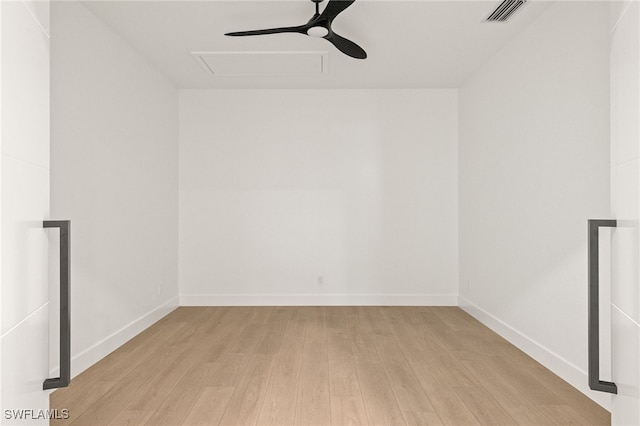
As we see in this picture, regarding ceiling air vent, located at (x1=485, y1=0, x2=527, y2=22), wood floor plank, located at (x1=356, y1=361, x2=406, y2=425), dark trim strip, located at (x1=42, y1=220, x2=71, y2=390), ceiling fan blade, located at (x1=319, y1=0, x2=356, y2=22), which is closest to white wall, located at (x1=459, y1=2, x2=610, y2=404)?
ceiling air vent, located at (x1=485, y1=0, x2=527, y2=22)

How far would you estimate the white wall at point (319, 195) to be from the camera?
5.05 m

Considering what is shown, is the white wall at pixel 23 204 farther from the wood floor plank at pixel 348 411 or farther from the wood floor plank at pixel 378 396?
the wood floor plank at pixel 378 396

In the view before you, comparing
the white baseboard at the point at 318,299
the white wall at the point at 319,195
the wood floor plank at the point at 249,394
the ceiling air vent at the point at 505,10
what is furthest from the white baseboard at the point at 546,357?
the ceiling air vent at the point at 505,10

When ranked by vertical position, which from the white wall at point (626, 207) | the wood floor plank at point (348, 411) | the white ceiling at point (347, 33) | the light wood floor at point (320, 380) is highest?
the white ceiling at point (347, 33)

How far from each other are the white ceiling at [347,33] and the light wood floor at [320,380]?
102 inches

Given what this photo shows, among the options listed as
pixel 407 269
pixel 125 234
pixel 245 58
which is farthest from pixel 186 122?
pixel 407 269

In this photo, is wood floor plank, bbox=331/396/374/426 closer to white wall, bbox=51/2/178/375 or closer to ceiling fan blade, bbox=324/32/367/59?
white wall, bbox=51/2/178/375

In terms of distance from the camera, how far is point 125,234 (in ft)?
11.8

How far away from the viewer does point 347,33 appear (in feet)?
11.4

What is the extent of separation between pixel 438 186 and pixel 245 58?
2662 mm

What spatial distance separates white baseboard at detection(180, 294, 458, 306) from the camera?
5020mm

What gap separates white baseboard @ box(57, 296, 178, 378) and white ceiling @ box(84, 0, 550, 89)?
248 cm

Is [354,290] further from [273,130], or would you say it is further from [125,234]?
[125,234]

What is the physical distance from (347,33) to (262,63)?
1.05m
